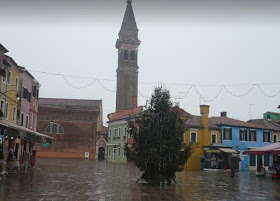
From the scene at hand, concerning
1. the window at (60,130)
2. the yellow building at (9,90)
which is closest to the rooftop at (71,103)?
the window at (60,130)

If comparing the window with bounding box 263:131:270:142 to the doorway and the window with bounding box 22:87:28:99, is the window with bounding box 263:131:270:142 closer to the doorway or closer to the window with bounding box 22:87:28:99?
the doorway

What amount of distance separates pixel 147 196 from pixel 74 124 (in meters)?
44.0

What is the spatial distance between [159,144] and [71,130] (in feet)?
132

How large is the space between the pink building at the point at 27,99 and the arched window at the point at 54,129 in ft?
69.3

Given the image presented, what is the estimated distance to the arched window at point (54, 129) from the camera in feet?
175

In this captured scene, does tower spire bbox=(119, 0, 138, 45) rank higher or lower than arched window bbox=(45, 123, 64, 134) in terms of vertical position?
higher

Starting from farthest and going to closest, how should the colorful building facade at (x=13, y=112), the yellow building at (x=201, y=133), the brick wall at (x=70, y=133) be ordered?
the brick wall at (x=70, y=133)
the yellow building at (x=201, y=133)
the colorful building facade at (x=13, y=112)

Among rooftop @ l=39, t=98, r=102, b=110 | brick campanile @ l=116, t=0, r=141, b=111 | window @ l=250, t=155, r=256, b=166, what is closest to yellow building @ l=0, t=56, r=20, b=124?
window @ l=250, t=155, r=256, b=166

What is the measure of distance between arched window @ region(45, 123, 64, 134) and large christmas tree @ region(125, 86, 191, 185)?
39676 millimetres

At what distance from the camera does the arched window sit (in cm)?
5328

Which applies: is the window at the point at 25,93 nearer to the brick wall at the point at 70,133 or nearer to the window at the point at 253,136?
the brick wall at the point at 70,133

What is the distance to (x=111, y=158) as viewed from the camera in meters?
48.7

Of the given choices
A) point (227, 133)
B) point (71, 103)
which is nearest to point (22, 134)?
point (227, 133)

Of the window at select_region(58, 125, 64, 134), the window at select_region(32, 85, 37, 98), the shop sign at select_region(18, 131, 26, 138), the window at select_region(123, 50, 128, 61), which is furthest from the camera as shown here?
the window at select_region(123, 50, 128, 61)
